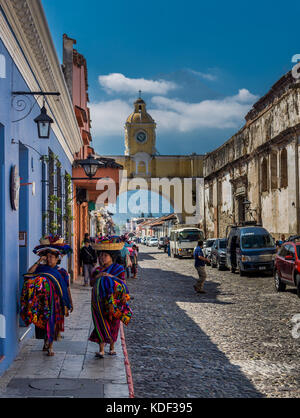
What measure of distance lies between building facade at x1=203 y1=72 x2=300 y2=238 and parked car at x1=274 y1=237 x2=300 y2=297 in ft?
33.6

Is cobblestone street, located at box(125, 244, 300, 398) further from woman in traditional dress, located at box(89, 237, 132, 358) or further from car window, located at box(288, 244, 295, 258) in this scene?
car window, located at box(288, 244, 295, 258)

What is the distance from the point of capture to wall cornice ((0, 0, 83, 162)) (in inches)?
251

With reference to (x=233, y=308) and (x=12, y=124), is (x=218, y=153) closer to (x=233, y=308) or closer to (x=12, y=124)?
(x=233, y=308)

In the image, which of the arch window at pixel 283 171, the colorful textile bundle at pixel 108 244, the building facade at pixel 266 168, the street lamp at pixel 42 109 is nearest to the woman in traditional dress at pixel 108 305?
the colorful textile bundle at pixel 108 244

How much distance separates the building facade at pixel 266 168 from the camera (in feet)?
80.2

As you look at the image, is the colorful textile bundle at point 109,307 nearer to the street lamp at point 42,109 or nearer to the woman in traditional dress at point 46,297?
the woman in traditional dress at point 46,297

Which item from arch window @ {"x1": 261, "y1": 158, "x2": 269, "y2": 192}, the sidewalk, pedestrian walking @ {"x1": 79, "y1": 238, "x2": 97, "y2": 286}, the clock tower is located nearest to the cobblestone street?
the sidewalk

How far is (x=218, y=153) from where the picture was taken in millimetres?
41688

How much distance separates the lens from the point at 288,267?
13047 millimetres

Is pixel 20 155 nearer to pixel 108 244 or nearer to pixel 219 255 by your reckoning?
pixel 108 244

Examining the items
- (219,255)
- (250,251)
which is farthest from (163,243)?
(250,251)

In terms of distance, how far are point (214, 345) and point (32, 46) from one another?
5.35m
